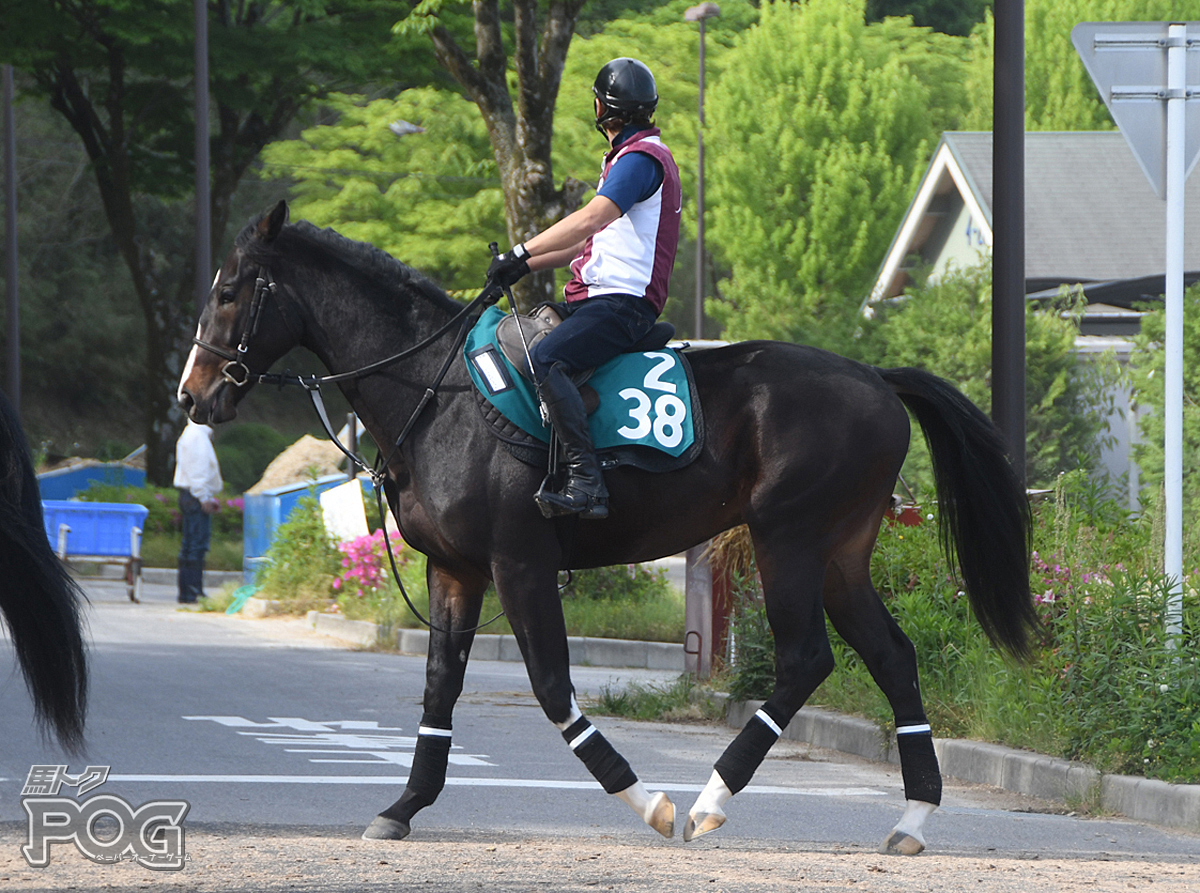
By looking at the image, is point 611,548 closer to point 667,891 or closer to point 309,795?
point 667,891

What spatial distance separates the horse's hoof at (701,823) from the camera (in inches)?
230

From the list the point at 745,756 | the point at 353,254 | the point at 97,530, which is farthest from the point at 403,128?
the point at 745,756

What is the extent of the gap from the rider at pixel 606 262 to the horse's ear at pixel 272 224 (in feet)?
2.74

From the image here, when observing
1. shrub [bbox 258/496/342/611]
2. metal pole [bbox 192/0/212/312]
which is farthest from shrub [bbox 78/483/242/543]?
shrub [bbox 258/496/342/611]

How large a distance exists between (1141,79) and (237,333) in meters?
4.42

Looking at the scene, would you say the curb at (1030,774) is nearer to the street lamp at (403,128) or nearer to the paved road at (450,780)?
the paved road at (450,780)

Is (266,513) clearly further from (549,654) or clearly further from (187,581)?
(549,654)

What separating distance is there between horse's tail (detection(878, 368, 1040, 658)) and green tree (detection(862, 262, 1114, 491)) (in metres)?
15.8

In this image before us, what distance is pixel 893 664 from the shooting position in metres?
6.29

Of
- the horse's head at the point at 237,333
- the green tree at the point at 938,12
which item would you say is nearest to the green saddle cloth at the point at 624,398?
the horse's head at the point at 237,333

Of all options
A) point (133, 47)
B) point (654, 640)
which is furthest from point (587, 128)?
point (654, 640)

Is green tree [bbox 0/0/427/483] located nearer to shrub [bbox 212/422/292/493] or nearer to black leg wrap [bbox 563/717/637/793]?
shrub [bbox 212/422/292/493]

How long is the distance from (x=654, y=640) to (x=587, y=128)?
23.1 meters

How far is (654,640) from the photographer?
14.1m
